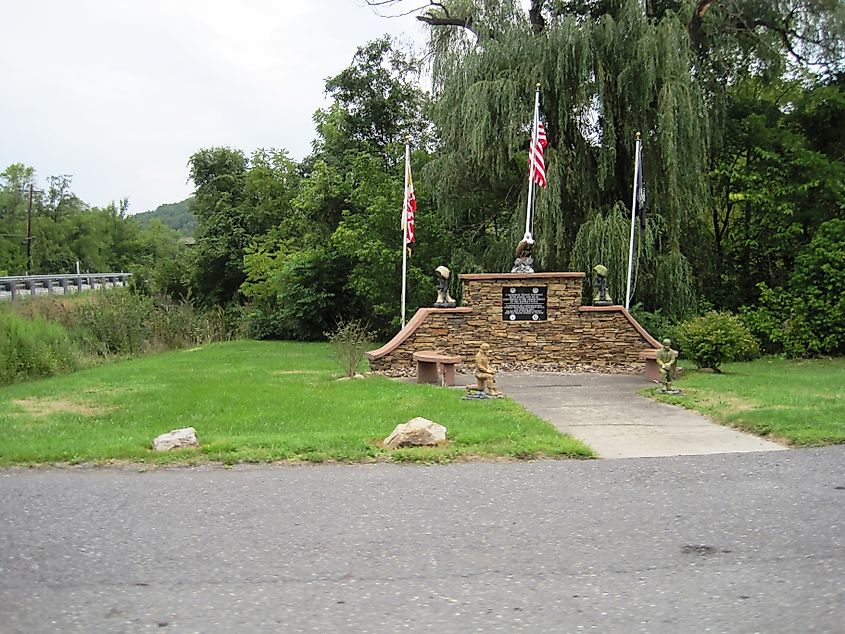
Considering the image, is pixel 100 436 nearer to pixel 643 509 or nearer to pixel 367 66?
pixel 643 509

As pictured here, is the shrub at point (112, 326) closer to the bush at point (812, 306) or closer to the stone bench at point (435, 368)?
the stone bench at point (435, 368)

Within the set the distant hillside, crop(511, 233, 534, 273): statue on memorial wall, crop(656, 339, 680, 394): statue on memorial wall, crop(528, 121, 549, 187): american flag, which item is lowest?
crop(656, 339, 680, 394): statue on memorial wall

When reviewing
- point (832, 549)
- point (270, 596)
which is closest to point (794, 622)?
point (832, 549)

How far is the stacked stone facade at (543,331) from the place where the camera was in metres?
16.1

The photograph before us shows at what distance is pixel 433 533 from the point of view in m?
5.20

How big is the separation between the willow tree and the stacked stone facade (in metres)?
2.90

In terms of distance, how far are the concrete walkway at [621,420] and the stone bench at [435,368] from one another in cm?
63

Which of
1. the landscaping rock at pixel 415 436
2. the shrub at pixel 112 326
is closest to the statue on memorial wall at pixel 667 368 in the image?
the landscaping rock at pixel 415 436

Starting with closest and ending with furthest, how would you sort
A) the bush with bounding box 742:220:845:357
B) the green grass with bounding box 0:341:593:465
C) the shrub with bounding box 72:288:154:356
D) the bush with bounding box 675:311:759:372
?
the green grass with bounding box 0:341:593:465 < the bush with bounding box 675:311:759:372 < the bush with bounding box 742:220:845:357 < the shrub with bounding box 72:288:154:356

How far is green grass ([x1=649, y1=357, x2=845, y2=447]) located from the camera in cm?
869

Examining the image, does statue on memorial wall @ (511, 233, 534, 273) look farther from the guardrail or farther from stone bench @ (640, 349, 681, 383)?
the guardrail

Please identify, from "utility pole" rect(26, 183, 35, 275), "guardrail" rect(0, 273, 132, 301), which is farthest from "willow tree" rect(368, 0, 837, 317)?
"utility pole" rect(26, 183, 35, 275)

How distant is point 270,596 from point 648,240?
1648 centimetres

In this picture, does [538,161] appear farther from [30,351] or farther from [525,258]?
[30,351]
